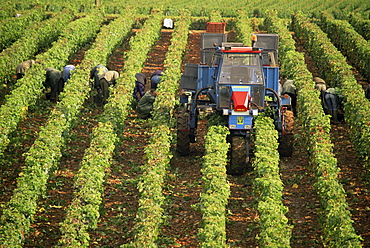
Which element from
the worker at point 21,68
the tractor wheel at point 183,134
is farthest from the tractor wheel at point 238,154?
the worker at point 21,68

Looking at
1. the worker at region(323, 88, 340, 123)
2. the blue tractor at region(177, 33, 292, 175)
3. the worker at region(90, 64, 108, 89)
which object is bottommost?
the worker at region(323, 88, 340, 123)

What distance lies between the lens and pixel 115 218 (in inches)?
619

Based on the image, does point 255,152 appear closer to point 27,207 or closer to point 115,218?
point 115,218

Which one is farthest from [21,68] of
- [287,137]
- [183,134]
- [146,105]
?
[287,137]

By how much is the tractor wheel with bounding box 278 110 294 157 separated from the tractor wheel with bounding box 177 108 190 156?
8.70 ft

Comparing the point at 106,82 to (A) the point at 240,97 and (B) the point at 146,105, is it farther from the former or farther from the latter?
(A) the point at 240,97

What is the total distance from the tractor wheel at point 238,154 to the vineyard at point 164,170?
36 centimetres

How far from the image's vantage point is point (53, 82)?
23.2 m

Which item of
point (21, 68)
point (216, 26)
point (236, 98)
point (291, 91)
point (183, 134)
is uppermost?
point (236, 98)

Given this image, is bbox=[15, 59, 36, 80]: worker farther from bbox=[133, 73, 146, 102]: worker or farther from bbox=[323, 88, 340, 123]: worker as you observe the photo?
bbox=[323, 88, 340, 123]: worker

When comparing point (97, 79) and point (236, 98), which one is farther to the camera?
point (97, 79)

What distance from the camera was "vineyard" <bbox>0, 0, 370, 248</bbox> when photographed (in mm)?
14258

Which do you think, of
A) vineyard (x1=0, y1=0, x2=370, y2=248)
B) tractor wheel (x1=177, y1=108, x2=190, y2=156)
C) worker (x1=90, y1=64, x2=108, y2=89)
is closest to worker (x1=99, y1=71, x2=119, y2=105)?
worker (x1=90, y1=64, x2=108, y2=89)

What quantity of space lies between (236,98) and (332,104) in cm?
561
